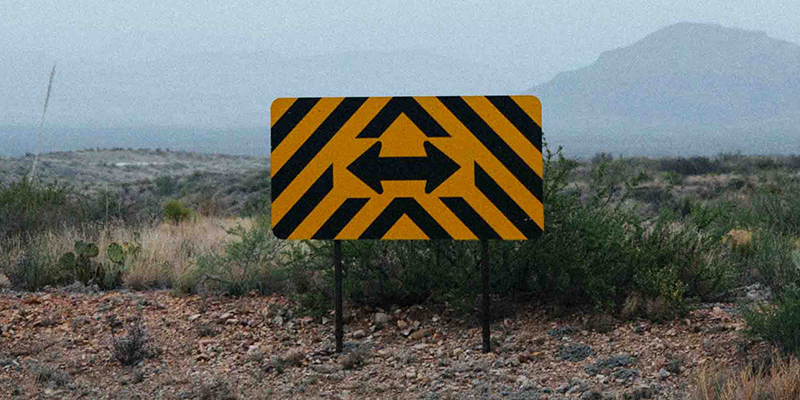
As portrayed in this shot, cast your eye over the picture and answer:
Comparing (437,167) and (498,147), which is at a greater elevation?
(498,147)

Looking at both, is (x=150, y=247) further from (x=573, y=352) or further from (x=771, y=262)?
(x=771, y=262)

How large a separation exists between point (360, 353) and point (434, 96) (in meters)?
1.81

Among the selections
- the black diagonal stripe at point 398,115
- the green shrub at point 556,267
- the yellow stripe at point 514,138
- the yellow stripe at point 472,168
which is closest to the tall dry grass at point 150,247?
the green shrub at point 556,267

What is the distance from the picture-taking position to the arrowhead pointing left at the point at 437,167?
5.98 meters

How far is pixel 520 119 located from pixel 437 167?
65cm

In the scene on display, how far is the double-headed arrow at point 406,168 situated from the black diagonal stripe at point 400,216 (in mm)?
134

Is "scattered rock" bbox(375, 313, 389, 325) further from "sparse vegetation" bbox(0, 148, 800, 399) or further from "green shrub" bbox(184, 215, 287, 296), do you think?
"green shrub" bbox(184, 215, 287, 296)

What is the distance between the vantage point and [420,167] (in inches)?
236

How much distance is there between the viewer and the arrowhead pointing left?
235 inches

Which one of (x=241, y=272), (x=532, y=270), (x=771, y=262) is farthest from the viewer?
(x=241, y=272)

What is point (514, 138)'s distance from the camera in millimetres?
5918

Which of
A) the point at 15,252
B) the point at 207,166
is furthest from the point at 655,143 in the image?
the point at 15,252

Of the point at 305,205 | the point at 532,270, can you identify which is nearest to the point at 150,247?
the point at 305,205

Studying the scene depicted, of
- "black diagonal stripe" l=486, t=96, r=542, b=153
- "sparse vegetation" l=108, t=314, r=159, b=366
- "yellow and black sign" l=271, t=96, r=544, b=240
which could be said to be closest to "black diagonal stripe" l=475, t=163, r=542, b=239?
"yellow and black sign" l=271, t=96, r=544, b=240
